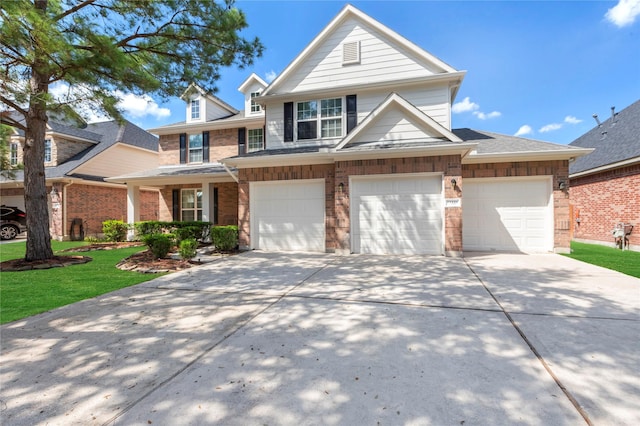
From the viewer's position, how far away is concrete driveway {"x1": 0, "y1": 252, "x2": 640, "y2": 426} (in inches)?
77.9

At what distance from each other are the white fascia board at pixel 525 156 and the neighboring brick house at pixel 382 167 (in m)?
0.03

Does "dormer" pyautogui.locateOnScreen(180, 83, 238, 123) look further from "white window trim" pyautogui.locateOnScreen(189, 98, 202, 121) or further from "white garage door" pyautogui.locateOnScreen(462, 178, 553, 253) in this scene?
"white garage door" pyautogui.locateOnScreen(462, 178, 553, 253)

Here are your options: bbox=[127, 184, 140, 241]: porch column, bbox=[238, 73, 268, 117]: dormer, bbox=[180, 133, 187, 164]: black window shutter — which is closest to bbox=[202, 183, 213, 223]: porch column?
bbox=[180, 133, 187, 164]: black window shutter

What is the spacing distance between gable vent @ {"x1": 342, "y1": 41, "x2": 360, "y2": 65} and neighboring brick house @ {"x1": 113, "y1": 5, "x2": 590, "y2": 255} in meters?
0.04

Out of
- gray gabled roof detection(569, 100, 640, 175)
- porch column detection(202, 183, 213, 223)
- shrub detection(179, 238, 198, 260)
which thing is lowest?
shrub detection(179, 238, 198, 260)

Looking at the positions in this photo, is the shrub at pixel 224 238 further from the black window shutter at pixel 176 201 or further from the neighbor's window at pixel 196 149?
the neighbor's window at pixel 196 149

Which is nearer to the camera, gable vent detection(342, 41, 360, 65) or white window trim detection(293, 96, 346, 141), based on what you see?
white window trim detection(293, 96, 346, 141)

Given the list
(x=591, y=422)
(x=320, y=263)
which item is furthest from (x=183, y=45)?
(x=591, y=422)

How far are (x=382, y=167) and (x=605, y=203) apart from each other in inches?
410

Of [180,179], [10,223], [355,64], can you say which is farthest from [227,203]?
[10,223]

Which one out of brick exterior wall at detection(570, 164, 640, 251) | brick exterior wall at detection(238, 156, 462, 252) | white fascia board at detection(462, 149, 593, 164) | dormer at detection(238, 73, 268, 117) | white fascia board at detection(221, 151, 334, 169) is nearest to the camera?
brick exterior wall at detection(238, 156, 462, 252)

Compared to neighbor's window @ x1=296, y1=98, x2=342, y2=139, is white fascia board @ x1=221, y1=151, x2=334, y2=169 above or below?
below

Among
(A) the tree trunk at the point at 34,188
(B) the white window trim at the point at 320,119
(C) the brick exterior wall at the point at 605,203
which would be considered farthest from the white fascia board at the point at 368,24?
(C) the brick exterior wall at the point at 605,203

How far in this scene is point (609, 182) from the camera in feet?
36.8
